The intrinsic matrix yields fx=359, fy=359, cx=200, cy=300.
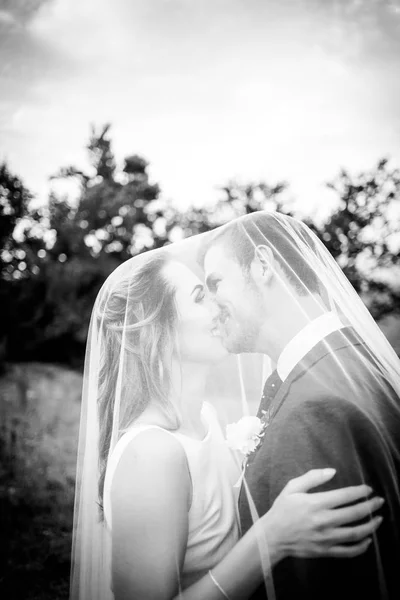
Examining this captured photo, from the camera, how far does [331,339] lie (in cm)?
172

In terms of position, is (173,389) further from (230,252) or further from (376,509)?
(376,509)

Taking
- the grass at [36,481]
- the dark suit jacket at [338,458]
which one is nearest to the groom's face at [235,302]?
the dark suit jacket at [338,458]

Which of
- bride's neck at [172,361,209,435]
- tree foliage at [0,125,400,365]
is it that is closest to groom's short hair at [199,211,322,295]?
bride's neck at [172,361,209,435]

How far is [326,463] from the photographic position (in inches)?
54.8

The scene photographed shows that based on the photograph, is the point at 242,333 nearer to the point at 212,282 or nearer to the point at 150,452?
the point at 212,282

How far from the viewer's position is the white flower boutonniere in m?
1.89

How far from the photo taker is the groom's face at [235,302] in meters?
Result: 2.08

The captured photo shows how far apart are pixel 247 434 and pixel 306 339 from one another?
62cm

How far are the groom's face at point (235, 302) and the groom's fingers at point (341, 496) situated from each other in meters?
0.92

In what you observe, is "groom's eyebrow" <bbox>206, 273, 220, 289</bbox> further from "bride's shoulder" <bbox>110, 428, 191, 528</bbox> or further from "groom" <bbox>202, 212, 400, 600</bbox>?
"bride's shoulder" <bbox>110, 428, 191, 528</bbox>

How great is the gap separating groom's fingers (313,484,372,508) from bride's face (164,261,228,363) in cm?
104

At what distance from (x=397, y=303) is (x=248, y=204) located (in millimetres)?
4020

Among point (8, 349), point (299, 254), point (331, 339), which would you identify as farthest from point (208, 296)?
point (8, 349)

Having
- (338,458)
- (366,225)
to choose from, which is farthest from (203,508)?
(366,225)
